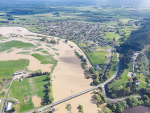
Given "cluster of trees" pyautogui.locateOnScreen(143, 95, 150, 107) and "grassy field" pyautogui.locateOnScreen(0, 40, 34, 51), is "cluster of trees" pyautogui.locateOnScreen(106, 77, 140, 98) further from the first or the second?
"grassy field" pyautogui.locateOnScreen(0, 40, 34, 51)

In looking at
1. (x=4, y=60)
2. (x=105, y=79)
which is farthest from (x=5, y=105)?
(x=105, y=79)

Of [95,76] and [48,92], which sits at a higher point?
[95,76]

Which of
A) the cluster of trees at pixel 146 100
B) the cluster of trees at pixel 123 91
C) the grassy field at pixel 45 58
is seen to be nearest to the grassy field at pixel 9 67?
the grassy field at pixel 45 58

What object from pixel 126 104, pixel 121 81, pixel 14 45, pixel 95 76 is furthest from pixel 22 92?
pixel 14 45

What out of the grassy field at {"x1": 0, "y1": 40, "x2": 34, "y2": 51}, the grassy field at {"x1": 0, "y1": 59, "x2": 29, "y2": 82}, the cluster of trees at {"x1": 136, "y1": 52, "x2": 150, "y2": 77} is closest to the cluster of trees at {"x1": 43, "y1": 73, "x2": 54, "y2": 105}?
the grassy field at {"x1": 0, "y1": 59, "x2": 29, "y2": 82}

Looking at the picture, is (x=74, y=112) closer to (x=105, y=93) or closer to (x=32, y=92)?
(x=105, y=93)

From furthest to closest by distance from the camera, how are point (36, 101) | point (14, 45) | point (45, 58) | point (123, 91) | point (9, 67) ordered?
point (14, 45), point (45, 58), point (9, 67), point (123, 91), point (36, 101)

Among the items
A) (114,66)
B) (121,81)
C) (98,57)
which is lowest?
(121,81)

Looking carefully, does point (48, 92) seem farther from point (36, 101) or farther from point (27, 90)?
point (27, 90)
